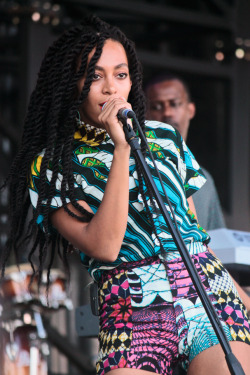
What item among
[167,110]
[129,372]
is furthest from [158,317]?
[167,110]

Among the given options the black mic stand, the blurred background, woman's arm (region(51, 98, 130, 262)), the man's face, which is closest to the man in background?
the man's face

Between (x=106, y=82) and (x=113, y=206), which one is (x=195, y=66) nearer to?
(x=106, y=82)

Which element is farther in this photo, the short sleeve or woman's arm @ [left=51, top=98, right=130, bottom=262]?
the short sleeve

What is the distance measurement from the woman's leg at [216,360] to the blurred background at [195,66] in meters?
4.44

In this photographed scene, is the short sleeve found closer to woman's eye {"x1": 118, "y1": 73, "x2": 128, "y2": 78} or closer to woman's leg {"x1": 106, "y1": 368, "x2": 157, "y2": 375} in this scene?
woman's eye {"x1": 118, "y1": 73, "x2": 128, "y2": 78}

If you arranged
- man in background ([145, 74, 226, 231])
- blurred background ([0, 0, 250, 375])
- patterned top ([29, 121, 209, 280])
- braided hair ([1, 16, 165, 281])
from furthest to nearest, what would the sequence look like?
blurred background ([0, 0, 250, 375]) → man in background ([145, 74, 226, 231]) → braided hair ([1, 16, 165, 281]) → patterned top ([29, 121, 209, 280])

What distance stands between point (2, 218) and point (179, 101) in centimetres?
271

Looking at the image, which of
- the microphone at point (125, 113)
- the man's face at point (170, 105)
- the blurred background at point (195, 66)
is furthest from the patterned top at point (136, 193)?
the blurred background at point (195, 66)

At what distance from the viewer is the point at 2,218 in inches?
255

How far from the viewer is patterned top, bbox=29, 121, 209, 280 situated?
1.99m

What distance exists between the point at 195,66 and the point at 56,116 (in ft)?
17.1

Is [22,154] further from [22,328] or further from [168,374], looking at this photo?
[22,328]

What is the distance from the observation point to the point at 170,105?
423 centimetres

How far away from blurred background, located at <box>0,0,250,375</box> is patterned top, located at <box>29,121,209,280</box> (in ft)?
13.9
